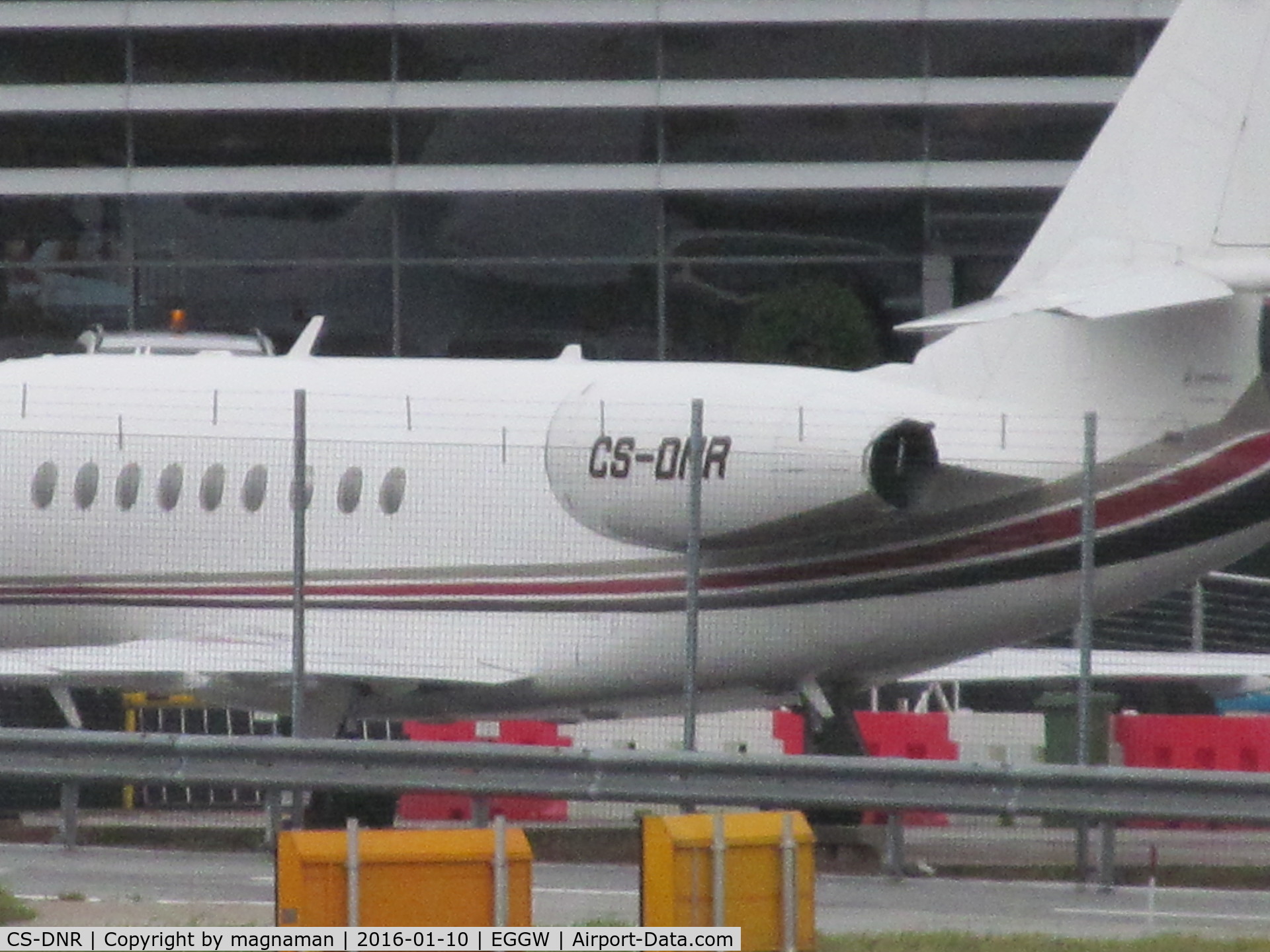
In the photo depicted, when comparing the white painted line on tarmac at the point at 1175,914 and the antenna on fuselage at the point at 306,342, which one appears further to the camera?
the antenna on fuselage at the point at 306,342

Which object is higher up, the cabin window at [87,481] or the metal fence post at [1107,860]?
the cabin window at [87,481]

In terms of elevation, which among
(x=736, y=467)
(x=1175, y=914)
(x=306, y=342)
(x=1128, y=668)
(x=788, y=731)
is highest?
(x=306, y=342)

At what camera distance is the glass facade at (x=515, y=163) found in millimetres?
33094

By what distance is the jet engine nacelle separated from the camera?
15.6 meters

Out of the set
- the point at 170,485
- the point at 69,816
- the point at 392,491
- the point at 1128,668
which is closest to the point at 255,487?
the point at 170,485

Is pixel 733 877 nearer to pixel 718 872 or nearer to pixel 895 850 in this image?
pixel 718 872

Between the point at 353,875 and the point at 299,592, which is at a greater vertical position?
the point at 299,592

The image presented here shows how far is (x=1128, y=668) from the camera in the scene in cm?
1819

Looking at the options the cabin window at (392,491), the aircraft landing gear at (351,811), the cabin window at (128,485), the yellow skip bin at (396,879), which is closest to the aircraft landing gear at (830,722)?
the aircraft landing gear at (351,811)

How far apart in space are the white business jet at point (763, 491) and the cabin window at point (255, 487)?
0.7 inches

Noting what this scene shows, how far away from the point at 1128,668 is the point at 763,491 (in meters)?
3.56

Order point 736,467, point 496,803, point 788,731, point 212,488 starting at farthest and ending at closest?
point 788,731, point 212,488, point 496,803, point 736,467

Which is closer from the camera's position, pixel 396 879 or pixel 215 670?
pixel 396 879

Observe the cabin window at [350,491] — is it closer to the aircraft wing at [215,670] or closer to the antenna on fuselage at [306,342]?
the aircraft wing at [215,670]
